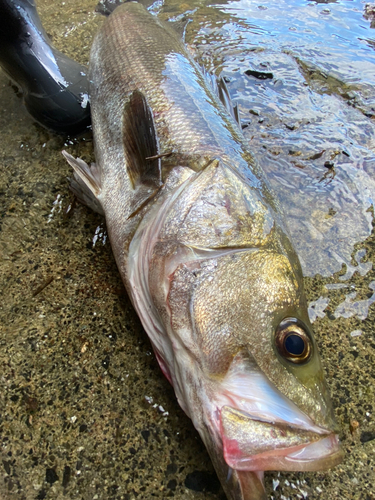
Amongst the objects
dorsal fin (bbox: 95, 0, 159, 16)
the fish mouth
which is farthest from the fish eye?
dorsal fin (bbox: 95, 0, 159, 16)

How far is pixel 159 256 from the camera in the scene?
1.73 metres

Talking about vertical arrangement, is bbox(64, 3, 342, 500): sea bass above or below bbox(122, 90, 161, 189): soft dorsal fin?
below

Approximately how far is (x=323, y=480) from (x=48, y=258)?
77.2 inches

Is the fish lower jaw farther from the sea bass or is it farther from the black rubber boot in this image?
the black rubber boot

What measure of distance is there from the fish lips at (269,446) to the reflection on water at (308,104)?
1.22m

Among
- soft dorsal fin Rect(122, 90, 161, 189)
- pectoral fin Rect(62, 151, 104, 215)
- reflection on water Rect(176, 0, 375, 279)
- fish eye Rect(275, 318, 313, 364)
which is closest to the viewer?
fish eye Rect(275, 318, 313, 364)

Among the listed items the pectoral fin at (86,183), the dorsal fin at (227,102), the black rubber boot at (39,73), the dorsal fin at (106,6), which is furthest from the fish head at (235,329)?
the dorsal fin at (106,6)

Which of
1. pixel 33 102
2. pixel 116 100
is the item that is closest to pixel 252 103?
A: pixel 116 100

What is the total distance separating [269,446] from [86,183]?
184 cm

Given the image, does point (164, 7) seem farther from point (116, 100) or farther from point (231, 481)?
point (231, 481)

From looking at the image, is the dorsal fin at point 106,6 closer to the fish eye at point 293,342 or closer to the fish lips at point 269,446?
the fish eye at point 293,342

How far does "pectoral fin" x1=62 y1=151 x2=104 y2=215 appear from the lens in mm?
2318

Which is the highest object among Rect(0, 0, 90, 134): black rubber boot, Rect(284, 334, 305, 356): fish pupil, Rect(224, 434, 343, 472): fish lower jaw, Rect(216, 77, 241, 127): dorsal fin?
Rect(0, 0, 90, 134): black rubber boot

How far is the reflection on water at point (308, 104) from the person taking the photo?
2572 mm
